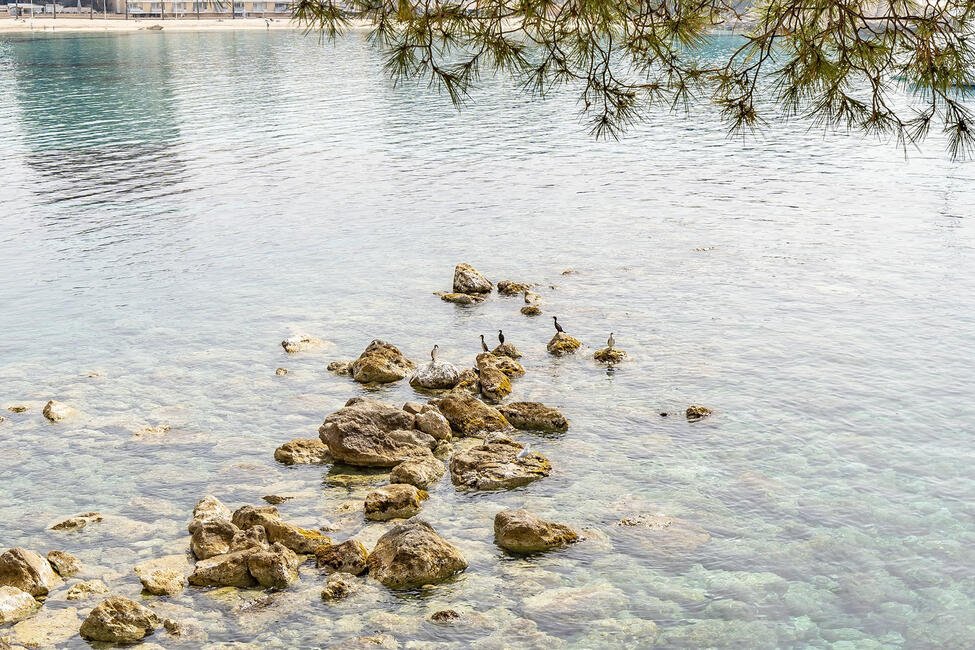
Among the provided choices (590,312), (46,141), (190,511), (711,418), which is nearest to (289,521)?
(190,511)

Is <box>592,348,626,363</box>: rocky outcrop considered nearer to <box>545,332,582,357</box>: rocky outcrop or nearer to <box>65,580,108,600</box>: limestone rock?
<box>545,332,582,357</box>: rocky outcrop

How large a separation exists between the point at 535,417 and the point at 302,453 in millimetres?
3959

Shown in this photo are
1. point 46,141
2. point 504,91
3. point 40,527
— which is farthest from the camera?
point 504,91

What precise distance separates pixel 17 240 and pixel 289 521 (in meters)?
20.9

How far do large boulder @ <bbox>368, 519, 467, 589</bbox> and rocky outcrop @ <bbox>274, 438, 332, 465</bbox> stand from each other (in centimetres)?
333

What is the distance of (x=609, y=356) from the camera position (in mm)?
19969

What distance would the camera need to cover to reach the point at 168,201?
118 feet

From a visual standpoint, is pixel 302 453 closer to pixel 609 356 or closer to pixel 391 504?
pixel 391 504

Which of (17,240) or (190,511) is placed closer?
(190,511)

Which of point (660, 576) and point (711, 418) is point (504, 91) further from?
point (660, 576)

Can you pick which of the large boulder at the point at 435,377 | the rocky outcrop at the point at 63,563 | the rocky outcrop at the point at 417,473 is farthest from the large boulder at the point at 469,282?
the rocky outcrop at the point at 63,563

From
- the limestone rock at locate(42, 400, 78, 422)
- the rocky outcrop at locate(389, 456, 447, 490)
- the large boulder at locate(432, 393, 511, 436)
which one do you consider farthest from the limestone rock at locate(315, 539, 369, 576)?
the limestone rock at locate(42, 400, 78, 422)

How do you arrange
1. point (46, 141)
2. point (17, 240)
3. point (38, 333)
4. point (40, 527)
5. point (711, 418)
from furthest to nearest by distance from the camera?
point (46, 141), point (17, 240), point (38, 333), point (711, 418), point (40, 527)

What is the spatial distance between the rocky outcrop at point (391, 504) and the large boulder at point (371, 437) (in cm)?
130
